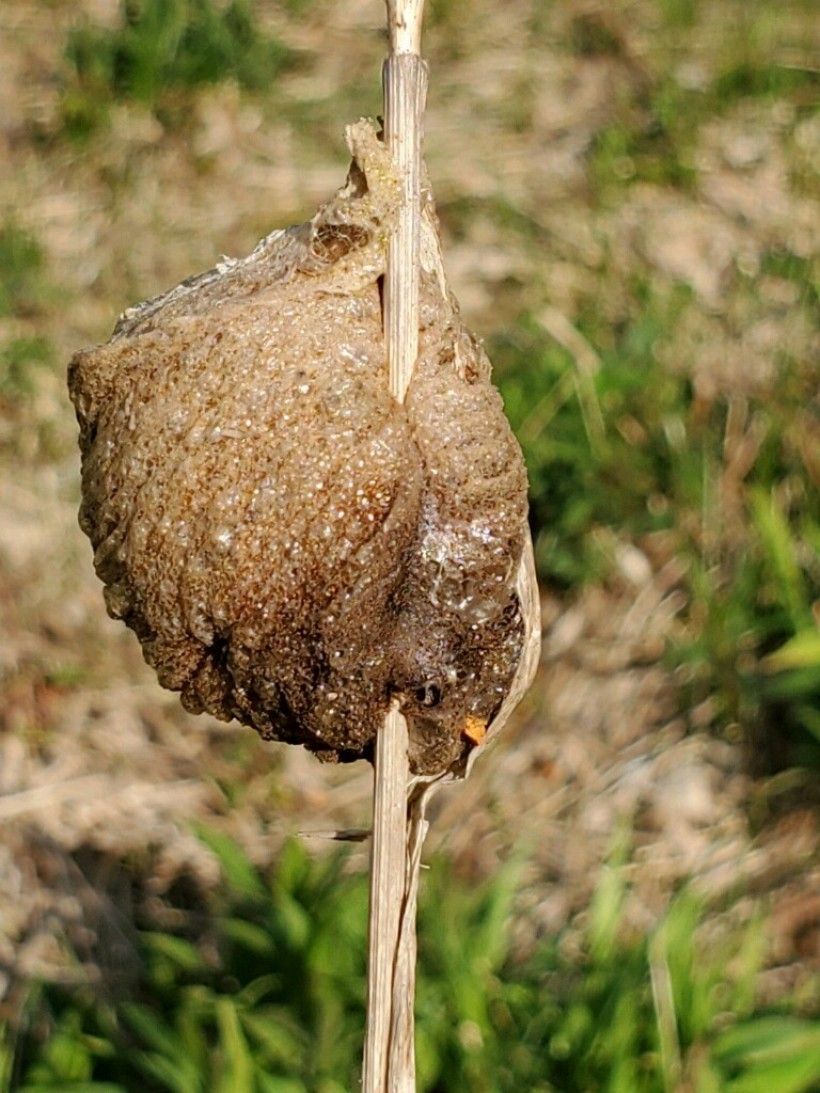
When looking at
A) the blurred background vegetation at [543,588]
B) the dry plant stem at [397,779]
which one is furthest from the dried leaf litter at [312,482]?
the blurred background vegetation at [543,588]

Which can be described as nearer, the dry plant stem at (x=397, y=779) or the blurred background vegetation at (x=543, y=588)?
the dry plant stem at (x=397, y=779)

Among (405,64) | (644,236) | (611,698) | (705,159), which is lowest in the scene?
(611,698)

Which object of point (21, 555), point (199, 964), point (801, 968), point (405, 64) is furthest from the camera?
point (21, 555)

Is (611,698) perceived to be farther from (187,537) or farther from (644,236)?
(187,537)

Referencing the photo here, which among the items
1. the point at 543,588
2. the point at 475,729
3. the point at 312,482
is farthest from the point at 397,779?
the point at 543,588

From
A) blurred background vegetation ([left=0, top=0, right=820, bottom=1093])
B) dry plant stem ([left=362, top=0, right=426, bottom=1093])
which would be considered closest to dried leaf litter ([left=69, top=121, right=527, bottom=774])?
dry plant stem ([left=362, top=0, right=426, bottom=1093])

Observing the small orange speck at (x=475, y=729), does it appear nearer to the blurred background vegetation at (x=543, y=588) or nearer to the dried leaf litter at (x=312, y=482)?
the dried leaf litter at (x=312, y=482)

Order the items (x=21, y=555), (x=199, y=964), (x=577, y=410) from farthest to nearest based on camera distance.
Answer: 1. (x=21, y=555)
2. (x=577, y=410)
3. (x=199, y=964)

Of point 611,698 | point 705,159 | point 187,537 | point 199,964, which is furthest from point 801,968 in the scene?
point 705,159
